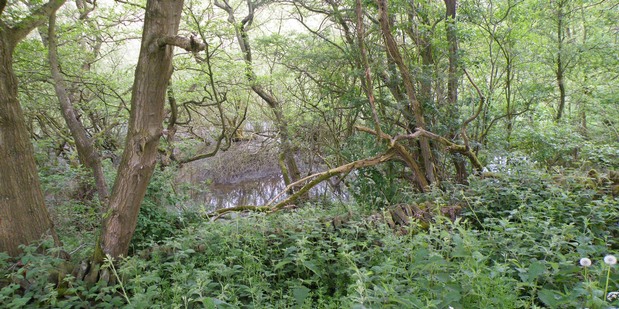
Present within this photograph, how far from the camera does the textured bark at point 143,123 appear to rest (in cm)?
306

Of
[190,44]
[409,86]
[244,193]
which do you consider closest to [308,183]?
[409,86]

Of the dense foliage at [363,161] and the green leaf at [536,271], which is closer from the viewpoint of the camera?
the green leaf at [536,271]

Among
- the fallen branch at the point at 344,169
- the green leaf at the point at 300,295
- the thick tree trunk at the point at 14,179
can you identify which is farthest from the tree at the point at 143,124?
the fallen branch at the point at 344,169

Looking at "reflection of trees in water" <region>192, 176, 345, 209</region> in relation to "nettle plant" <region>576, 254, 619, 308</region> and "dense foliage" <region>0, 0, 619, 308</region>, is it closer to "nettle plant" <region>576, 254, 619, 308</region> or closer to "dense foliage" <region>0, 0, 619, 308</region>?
"dense foliage" <region>0, 0, 619, 308</region>

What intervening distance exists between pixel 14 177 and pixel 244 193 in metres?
8.62

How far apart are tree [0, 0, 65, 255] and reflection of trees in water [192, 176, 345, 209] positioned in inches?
290

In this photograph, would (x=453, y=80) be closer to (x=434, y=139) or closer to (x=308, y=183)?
(x=434, y=139)

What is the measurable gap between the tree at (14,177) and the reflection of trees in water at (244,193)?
736 cm

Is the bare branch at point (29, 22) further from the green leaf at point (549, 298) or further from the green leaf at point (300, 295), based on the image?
the green leaf at point (549, 298)

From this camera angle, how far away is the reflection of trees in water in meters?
11.1

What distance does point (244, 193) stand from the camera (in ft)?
39.0

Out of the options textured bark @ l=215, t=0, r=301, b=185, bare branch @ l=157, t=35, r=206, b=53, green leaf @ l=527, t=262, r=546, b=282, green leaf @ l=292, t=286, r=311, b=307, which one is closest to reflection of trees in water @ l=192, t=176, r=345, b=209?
textured bark @ l=215, t=0, r=301, b=185

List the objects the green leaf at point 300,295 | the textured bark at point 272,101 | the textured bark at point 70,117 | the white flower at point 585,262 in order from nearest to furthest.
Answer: the white flower at point 585,262 → the green leaf at point 300,295 → the textured bark at point 70,117 → the textured bark at point 272,101

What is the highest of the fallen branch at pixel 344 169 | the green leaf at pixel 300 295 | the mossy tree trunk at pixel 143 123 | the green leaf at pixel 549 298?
the mossy tree trunk at pixel 143 123
